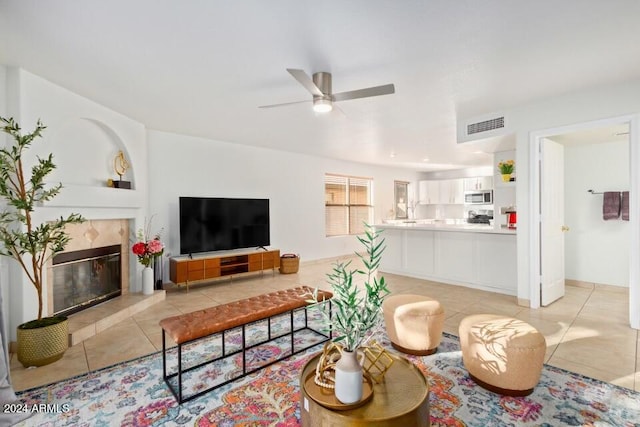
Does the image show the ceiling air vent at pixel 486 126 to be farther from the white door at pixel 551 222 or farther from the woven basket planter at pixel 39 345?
the woven basket planter at pixel 39 345

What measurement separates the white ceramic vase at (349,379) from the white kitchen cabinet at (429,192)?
944 centimetres

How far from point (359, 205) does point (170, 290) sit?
516 cm

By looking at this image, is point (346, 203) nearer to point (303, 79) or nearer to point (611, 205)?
point (611, 205)

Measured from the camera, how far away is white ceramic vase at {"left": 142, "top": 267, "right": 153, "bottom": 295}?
4160mm

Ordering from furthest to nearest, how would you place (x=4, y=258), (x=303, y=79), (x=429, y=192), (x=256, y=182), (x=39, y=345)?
(x=429, y=192)
(x=256, y=182)
(x=4, y=258)
(x=39, y=345)
(x=303, y=79)

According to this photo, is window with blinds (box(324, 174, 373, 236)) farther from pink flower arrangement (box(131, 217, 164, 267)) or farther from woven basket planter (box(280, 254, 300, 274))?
pink flower arrangement (box(131, 217, 164, 267))

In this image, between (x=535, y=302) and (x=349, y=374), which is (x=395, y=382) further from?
(x=535, y=302)

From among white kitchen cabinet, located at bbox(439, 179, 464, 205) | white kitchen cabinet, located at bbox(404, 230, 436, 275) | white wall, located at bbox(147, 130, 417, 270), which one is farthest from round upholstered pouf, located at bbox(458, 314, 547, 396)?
white kitchen cabinet, located at bbox(439, 179, 464, 205)

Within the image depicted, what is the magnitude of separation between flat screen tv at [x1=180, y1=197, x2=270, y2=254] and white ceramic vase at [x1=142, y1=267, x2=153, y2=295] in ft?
2.37

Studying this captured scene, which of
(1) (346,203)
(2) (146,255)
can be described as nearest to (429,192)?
(1) (346,203)

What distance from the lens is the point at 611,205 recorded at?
14.5ft

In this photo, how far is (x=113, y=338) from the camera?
10.1 ft

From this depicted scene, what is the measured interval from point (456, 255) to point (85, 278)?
5200 millimetres

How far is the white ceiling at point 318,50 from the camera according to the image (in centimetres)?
194
